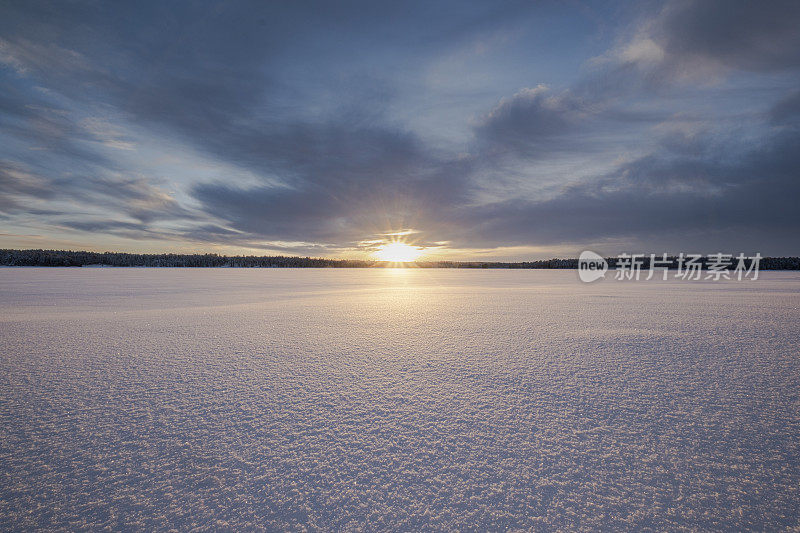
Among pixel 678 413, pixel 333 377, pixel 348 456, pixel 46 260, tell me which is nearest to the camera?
pixel 348 456

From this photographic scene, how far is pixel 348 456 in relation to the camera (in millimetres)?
1349

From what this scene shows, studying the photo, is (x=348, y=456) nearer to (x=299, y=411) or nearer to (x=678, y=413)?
(x=299, y=411)

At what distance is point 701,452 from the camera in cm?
137

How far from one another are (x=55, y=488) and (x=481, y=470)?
1.53 meters

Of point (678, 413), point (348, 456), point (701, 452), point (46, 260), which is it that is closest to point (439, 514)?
point (348, 456)

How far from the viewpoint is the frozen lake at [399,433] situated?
3.53 feet

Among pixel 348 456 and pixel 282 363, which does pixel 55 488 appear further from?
pixel 282 363

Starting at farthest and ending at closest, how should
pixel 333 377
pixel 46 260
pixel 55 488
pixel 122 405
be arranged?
pixel 46 260
pixel 333 377
pixel 122 405
pixel 55 488

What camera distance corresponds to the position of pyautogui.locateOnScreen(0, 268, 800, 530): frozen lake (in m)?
1.08

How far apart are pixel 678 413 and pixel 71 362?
4037 millimetres

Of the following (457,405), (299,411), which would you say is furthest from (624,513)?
(299,411)

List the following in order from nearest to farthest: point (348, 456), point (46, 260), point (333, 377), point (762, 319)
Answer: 1. point (348, 456)
2. point (333, 377)
3. point (762, 319)
4. point (46, 260)

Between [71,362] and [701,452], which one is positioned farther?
[71,362]

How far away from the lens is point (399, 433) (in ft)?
4.99
